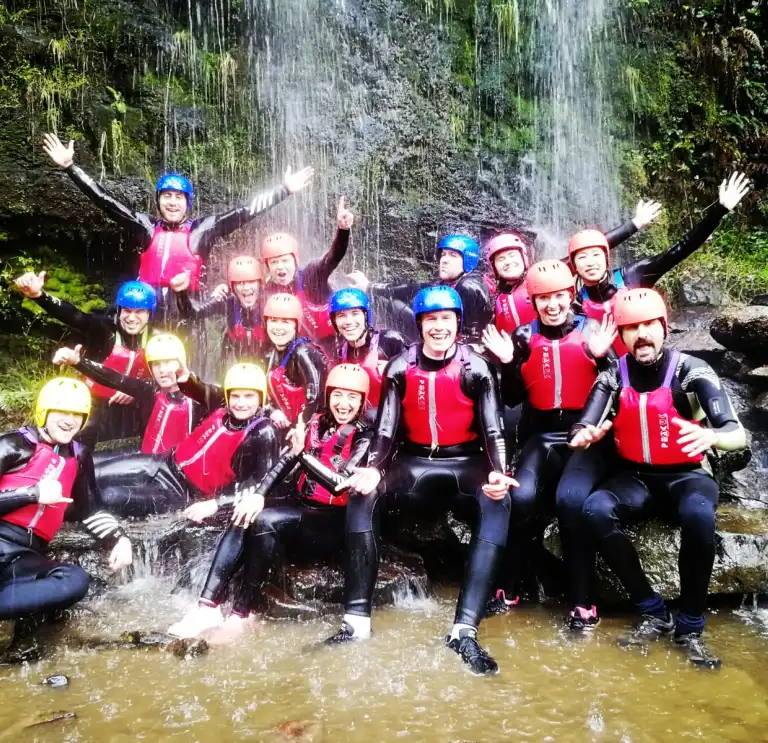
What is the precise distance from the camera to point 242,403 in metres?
5.22

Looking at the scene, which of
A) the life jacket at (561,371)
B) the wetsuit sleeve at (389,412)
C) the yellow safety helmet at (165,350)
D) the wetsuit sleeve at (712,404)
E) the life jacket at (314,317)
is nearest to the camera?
the wetsuit sleeve at (712,404)

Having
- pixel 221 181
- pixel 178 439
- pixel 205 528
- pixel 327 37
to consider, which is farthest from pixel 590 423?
pixel 327 37

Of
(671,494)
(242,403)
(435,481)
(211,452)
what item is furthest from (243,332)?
(671,494)

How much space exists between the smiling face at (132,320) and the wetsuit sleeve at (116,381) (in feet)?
1.76

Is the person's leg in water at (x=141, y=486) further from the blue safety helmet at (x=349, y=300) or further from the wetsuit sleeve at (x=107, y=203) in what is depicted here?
the wetsuit sleeve at (x=107, y=203)

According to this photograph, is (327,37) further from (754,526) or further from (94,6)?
(754,526)

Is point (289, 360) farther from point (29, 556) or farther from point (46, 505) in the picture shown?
point (29, 556)

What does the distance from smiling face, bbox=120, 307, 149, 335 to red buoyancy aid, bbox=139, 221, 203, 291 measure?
0.73 meters

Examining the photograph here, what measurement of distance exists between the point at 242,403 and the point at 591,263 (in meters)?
3.05

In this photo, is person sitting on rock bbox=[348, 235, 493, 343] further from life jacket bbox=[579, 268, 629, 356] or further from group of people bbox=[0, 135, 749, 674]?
life jacket bbox=[579, 268, 629, 356]

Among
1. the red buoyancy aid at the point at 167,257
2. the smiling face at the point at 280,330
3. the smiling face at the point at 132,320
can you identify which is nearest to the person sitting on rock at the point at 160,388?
the smiling face at the point at 132,320

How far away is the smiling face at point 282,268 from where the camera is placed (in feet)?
21.6

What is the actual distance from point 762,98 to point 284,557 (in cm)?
1125

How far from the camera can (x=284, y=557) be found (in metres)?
4.97
